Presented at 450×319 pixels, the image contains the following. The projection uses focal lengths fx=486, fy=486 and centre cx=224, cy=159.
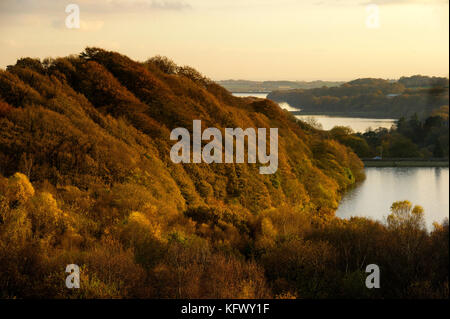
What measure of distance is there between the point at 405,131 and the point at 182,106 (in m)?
44.6

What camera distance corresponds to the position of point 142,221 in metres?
15.3

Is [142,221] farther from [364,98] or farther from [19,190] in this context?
[364,98]

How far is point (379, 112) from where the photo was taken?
222 ft

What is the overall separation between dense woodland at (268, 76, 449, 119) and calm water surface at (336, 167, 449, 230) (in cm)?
752

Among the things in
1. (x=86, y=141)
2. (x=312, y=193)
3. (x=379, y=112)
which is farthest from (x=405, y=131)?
(x=86, y=141)

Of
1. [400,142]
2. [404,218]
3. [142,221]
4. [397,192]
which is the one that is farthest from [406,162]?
[142,221]

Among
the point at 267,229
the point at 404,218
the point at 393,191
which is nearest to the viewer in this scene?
the point at 267,229

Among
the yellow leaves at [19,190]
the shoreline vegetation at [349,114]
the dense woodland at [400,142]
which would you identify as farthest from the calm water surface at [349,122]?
the yellow leaves at [19,190]

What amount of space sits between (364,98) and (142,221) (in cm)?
5302

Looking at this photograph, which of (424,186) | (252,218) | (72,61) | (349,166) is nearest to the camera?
(252,218)

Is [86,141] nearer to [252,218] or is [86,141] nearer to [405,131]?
[252,218]

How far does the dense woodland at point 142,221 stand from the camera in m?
12.5

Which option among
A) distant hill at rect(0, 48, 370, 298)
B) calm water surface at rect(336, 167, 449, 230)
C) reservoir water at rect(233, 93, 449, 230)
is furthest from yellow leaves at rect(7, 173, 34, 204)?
reservoir water at rect(233, 93, 449, 230)

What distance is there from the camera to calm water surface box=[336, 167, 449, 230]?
123ft
